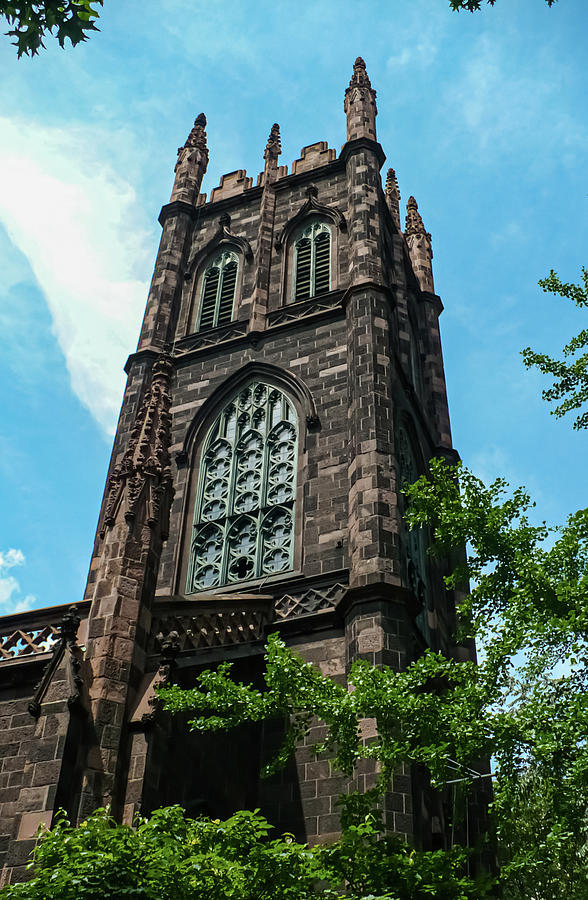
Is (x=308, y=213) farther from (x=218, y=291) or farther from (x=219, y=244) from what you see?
(x=218, y=291)

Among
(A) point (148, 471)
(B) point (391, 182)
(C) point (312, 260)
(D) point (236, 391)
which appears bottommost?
(A) point (148, 471)

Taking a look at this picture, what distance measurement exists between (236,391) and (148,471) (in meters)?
9.48

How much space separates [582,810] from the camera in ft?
38.4

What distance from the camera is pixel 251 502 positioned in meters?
21.7

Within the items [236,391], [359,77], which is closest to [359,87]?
[359,77]

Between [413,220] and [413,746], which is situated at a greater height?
[413,220]

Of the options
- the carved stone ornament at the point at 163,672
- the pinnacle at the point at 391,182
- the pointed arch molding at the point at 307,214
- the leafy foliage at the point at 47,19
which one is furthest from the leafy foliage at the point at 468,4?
the pinnacle at the point at 391,182

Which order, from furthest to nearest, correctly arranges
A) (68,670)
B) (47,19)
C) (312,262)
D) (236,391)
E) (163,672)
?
1. (312,262)
2. (236,391)
3. (163,672)
4. (68,670)
5. (47,19)

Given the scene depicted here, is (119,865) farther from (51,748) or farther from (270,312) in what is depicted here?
(270,312)

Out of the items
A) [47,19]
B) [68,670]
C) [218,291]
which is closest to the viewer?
[47,19]

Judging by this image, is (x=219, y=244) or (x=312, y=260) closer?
(x=312, y=260)

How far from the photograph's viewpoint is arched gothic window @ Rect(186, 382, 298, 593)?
20594 millimetres

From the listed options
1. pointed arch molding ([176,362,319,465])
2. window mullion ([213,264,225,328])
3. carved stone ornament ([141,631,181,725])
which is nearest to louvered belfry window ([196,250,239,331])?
window mullion ([213,264,225,328])

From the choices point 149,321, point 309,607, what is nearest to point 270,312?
point 149,321
